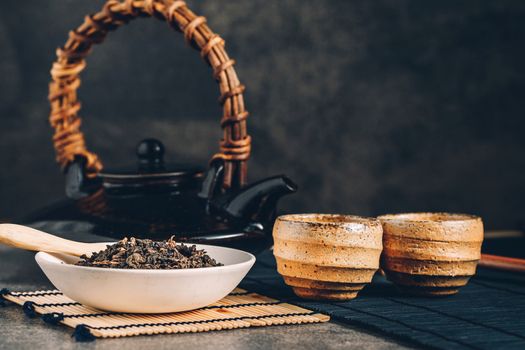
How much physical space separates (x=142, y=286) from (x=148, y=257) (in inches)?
3.2

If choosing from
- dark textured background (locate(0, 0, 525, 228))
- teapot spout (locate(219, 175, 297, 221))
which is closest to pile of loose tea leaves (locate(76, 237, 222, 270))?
teapot spout (locate(219, 175, 297, 221))

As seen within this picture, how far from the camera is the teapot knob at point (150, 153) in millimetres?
Result: 1516

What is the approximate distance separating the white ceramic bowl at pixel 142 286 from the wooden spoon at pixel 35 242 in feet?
0.20

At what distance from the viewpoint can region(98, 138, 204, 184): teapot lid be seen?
4.82ft

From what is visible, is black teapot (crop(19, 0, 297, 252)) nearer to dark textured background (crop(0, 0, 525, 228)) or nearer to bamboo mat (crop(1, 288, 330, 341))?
bamboo mat (crop(1, 288, 330, 341))

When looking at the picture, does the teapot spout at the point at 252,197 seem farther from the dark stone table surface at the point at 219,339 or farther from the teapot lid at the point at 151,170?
the dark stone table surface at the point at 219,339

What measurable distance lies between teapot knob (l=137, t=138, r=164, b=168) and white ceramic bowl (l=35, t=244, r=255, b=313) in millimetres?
450

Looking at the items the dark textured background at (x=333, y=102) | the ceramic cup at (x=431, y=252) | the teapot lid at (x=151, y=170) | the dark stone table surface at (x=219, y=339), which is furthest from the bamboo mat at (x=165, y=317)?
the dark textured background at (x=333, y=102)

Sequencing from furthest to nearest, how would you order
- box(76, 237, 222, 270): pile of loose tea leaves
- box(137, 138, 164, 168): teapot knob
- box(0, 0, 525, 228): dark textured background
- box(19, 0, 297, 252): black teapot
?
box(0, 0, 525, 228): dark textured background
box(137, 138, 164, 168): teapot knob
box(19, 0, 297, 252): black teapot
box(76, 237, 222, 270): pile of loose tea leaves

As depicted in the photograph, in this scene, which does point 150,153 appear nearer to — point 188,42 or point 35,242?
point 188,42

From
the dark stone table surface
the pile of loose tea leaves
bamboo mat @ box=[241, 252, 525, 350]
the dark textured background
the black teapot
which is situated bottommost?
the dark stone table surface

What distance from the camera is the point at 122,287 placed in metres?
1.03

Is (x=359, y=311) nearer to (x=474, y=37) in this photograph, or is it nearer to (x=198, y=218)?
(x=198, y=218)

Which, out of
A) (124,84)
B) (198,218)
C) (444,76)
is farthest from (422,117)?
(198,218)
